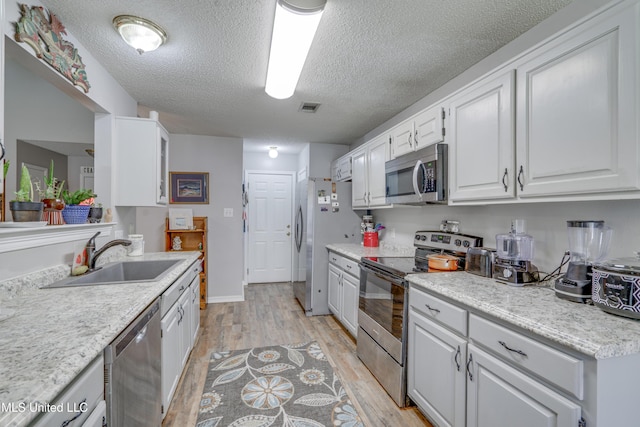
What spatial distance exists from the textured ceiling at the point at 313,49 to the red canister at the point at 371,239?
1.39 meters

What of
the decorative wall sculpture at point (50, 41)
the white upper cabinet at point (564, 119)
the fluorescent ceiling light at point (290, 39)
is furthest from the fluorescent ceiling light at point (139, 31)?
the white upper cabinet at point (564, 119)

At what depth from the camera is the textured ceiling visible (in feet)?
5.17

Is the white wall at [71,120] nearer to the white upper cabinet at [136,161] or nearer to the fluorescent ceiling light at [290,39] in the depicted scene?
the white upper cabinet at [136,161]

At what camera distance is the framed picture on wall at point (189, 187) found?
4078mm

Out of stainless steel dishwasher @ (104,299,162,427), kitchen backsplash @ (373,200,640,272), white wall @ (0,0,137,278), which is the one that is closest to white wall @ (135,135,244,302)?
white wall @ (0,0,137,278)

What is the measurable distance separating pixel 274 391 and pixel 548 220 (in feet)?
6.97

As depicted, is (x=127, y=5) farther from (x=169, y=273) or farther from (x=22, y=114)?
(x=22, y=114)

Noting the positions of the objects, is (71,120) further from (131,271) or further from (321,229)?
(321,229)

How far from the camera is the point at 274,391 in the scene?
2115mm

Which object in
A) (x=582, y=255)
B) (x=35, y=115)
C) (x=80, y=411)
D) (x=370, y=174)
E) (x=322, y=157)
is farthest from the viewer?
(x=322, y=157)

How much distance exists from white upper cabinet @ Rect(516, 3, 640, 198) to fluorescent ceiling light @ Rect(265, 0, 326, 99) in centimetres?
111

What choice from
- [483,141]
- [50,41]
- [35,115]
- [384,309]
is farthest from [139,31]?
[384,309]

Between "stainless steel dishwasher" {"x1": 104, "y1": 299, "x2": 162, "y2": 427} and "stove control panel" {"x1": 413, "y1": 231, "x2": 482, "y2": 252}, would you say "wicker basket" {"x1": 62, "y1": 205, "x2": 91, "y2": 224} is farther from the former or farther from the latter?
"stove control panel" {"x1": 413, "y1": 231, "x2": 482, "y2": 252}

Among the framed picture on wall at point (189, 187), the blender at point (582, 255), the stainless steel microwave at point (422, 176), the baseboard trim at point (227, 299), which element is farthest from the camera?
the baseboard trim at point (227, 299)
